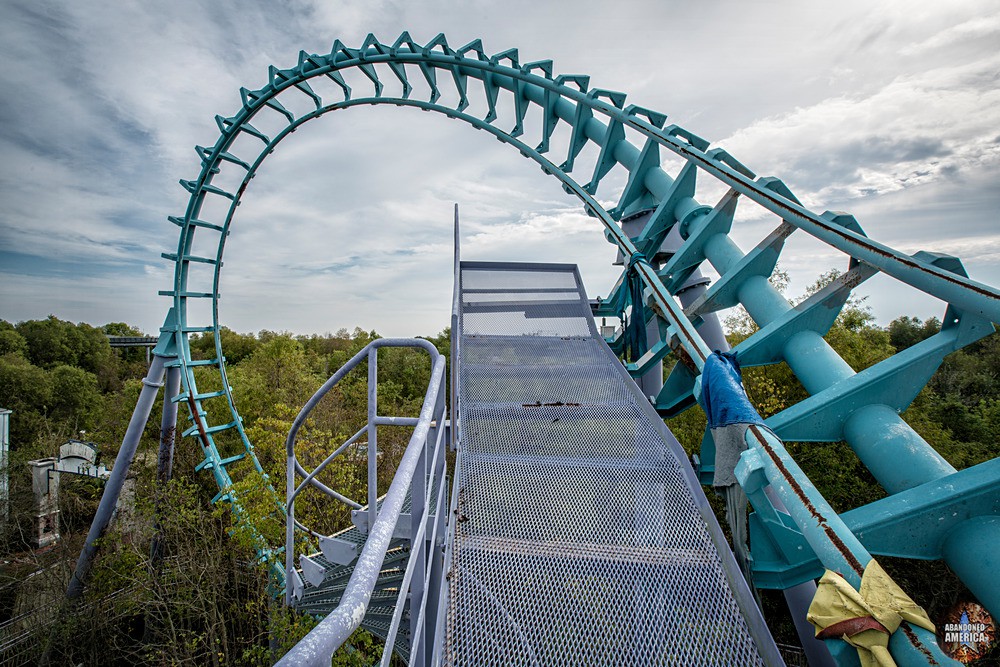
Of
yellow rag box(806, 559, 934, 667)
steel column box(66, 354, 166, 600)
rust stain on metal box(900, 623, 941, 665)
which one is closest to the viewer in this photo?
rust stain on metal box(900, 623, 941, 665)

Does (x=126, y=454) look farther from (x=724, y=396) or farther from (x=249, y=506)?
(x=724, y=396)

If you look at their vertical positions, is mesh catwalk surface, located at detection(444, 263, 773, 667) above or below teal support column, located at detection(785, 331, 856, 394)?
below

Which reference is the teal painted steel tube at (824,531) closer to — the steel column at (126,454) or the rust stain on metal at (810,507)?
the rust stain on metal at (810,507)

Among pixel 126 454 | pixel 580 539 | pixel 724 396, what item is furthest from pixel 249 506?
pixel 724 396

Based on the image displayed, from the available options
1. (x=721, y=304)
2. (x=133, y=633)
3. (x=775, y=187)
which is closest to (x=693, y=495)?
(x=721, y=304)

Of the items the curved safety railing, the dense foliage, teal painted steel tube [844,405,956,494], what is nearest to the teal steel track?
teal painted steel tube [844,405,956,494]

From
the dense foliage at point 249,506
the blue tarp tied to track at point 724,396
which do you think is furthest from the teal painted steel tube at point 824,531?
the dense foliage at point 249,506

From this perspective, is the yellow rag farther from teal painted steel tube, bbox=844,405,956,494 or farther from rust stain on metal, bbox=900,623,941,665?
teal painted steel tube, bbox=844,405,956,494

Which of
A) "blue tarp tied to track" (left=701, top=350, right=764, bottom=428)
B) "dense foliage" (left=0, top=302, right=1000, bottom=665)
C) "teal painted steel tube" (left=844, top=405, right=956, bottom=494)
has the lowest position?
"dense foliage" (left=0, top=302, right=1000, bottom=665)
